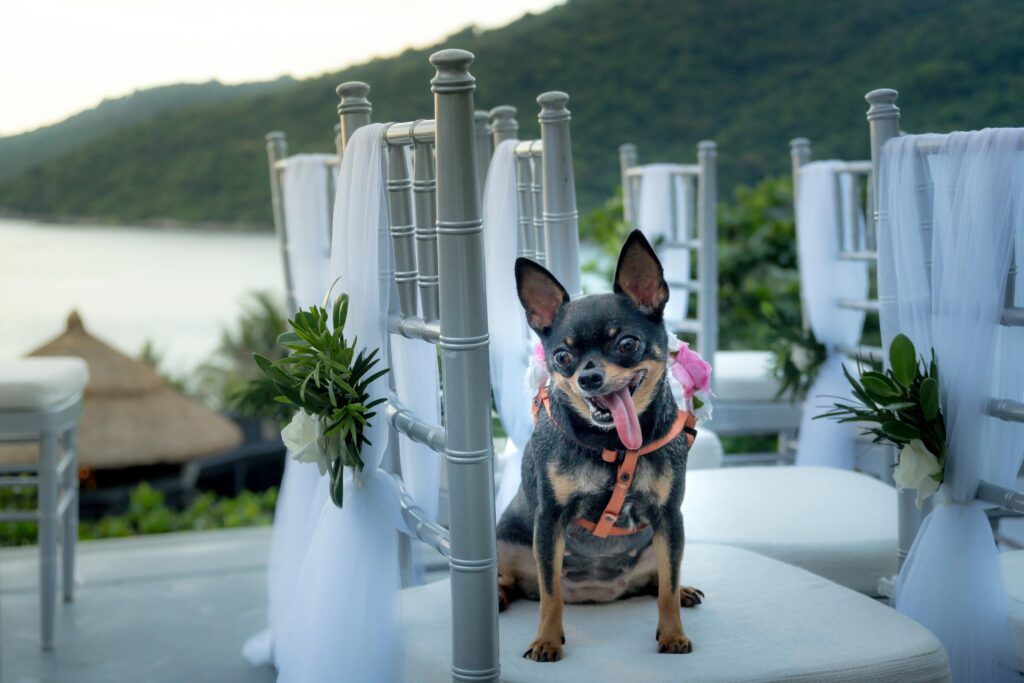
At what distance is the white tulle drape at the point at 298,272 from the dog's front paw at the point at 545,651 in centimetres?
110

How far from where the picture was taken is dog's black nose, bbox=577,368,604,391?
126 cm

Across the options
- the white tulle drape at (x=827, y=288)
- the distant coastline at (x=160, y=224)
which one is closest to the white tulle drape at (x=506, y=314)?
the white tulle drape at (x=827, y=288)

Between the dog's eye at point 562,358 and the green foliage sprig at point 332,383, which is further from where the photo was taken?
the green foliage sprig at point 332,383

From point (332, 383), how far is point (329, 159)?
3.32 feet

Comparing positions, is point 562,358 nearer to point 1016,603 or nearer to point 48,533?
point 1016,603

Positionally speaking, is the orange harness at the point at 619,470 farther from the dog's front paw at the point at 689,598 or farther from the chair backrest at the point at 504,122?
the chair backrest at the point at 504,122

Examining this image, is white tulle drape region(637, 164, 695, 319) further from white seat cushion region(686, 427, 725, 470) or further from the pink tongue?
the pink tongue

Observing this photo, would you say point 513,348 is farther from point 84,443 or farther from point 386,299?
point 84,443

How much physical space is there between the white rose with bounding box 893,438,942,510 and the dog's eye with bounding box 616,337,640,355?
59cm

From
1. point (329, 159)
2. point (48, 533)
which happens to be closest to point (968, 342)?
point (329, 159)

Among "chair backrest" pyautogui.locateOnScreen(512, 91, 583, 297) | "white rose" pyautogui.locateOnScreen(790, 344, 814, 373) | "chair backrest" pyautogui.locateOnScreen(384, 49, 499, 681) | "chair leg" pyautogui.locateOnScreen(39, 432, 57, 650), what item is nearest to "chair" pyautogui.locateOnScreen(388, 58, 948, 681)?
"chair backrest" pyautogui.locateOnScreen(384, 49, 499, 681)

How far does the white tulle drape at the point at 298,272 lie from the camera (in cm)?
238

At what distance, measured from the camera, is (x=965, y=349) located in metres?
1.59

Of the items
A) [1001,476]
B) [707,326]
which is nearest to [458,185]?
[1001,476]
